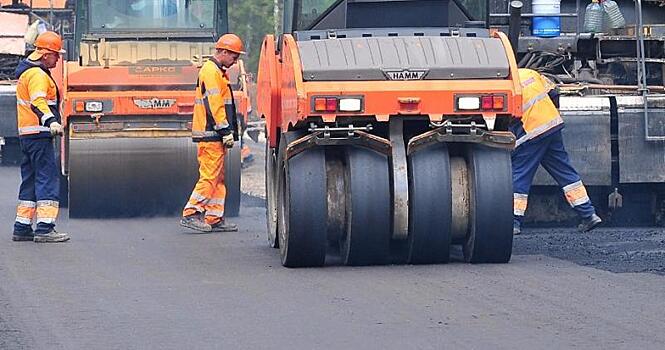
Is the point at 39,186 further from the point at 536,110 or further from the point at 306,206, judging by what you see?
the point at 536,110

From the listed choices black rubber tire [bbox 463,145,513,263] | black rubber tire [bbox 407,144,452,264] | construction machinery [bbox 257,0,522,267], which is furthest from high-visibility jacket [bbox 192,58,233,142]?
black rubber tire [bbox 463,145,513,263]

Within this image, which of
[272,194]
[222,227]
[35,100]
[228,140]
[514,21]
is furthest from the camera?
[222,227]

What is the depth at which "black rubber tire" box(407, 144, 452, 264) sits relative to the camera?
8570mm

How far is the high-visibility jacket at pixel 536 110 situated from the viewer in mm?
10750

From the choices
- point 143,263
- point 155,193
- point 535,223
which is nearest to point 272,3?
point 155,193

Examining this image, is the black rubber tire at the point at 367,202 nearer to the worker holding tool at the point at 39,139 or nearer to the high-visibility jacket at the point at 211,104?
the high-visibility jacket at the point at 211,104

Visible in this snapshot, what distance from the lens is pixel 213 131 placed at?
11.4m

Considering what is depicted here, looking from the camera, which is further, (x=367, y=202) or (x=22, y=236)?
(x=22, y=236)

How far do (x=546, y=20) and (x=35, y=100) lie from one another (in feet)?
13.8

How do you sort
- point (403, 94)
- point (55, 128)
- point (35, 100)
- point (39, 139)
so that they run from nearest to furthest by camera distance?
point (403, 94) → point (55, 128) → point (35, 100) → point (39, 139)

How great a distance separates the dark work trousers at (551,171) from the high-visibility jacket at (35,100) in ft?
11.7

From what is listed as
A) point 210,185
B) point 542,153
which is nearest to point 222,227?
point 210,185

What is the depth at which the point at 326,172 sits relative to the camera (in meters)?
8.67

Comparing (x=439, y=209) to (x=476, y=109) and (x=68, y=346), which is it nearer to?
(x=476, y=109)
